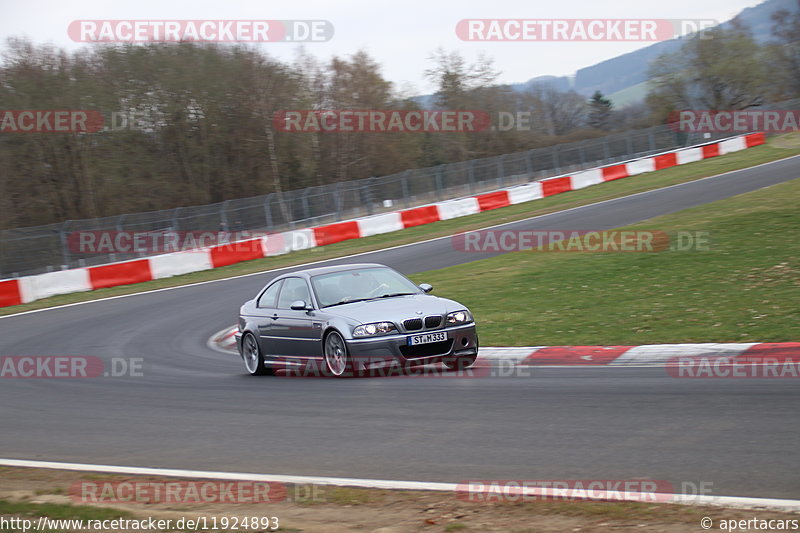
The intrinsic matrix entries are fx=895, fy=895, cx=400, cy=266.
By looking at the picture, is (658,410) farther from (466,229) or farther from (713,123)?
(713,123)

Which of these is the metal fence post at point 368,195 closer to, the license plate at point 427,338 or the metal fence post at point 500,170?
the metal fence post at point 500,170

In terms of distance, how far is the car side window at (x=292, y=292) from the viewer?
11.5 m

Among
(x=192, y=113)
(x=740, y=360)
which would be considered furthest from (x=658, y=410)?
(x=192, y=113)

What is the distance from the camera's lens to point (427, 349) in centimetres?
1016

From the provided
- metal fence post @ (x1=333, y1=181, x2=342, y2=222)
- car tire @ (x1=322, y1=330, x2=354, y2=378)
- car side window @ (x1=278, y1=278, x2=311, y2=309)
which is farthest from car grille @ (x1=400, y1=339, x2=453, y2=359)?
metal fence post @ (x1=333, y1=181, x2=342, y2=222)

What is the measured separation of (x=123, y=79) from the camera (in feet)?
139

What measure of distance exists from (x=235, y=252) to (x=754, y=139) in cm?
2795

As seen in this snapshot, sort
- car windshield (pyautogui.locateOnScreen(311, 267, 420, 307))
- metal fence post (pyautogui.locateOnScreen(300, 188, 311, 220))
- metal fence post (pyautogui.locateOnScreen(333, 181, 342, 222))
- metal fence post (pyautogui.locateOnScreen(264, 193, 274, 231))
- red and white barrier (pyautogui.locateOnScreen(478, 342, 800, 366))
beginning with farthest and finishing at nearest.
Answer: metal fence post (pyautogui.locateOnScreen(333, 181, 342, 222)) < metal fence post (pyautogui.locateOnScreen(300, 188, 311, 220)) < metal fence post (pyautogui.locateOnScreen(264, 193, 274, 231)) < car windshield (pyautogui.locateOnScreen(311, 267, 420, 307)) < red and white barrier (pyautogui.locateOnScreen(478, 342, 800, 366))

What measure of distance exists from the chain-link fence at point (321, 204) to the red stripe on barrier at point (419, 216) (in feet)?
6.90

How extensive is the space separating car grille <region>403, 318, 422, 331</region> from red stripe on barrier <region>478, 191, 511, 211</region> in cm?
2442

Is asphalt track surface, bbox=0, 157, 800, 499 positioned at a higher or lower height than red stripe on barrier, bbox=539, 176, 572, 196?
lower

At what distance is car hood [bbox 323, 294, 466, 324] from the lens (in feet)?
33.6

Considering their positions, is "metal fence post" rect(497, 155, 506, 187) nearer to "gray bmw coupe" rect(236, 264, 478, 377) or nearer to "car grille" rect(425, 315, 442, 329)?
"gray bmw coupe" rect(236, 264, 478, 377)

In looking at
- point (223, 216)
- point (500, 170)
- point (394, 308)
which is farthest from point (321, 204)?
point (394, 308)
